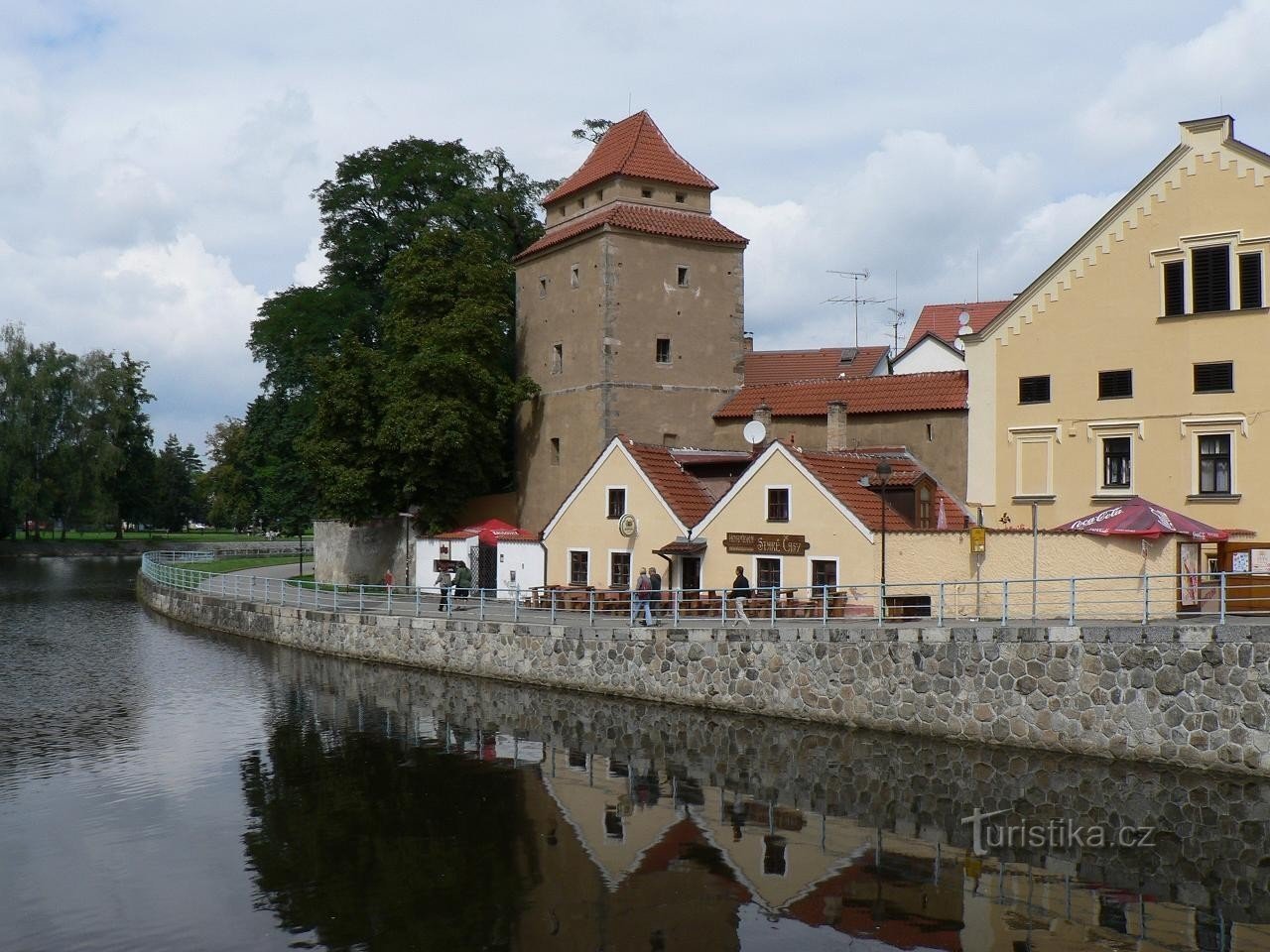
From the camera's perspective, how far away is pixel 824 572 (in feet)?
90.4

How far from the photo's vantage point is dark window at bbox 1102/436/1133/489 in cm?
2844

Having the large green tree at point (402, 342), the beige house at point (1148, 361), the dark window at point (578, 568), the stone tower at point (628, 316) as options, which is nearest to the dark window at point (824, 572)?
the beige house at point (1148, 361)

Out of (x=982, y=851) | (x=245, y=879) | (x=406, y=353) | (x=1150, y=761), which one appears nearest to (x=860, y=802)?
(x=982, y=851)

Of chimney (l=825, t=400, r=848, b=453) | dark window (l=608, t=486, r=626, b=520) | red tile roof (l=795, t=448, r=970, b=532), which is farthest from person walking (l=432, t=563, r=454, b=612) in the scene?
chimney (l=825, t=400, r=848, b=453)

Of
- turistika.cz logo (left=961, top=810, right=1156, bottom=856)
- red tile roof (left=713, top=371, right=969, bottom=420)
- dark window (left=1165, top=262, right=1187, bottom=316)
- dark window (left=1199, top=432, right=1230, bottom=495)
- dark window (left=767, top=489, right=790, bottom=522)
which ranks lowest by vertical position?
turistika.cz logo (left=961, top=810, right=1156, bottom=856)

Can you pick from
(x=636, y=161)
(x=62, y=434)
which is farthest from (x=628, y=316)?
(x=62, y=434)

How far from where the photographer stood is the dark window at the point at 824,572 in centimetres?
2723

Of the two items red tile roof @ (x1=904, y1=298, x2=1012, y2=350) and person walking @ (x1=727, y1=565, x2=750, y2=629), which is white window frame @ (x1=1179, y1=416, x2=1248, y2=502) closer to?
person walking @ (x1=727, y1=565, x2=750, y2=629)

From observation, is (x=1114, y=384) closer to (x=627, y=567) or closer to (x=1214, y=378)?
(x=1214, y=378)

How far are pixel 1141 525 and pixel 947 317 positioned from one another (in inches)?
1607

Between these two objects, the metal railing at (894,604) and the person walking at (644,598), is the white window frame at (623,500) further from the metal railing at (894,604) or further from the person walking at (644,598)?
the person walking at (644,598)

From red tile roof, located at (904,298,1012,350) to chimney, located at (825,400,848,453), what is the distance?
24284 millimetres

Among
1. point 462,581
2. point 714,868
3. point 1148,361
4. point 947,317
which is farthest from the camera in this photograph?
point 947,317

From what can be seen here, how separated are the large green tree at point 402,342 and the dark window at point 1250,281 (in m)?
24.3
